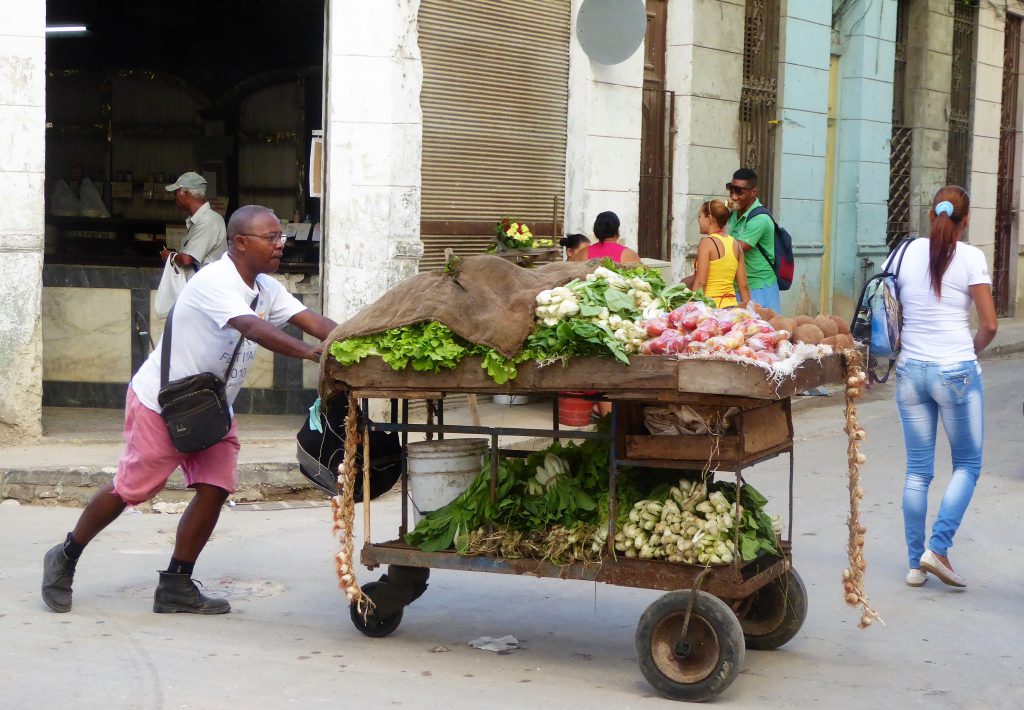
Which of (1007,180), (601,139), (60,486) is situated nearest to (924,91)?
(1007,180)

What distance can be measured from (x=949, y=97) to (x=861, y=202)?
3150mm

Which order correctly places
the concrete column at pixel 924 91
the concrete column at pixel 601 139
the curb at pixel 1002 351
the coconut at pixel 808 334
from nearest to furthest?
the coconut at pixel 808 334, the concrete column at pixel 601 139, the curb at pixel 1002 351, the concrete column at pixel 924 91

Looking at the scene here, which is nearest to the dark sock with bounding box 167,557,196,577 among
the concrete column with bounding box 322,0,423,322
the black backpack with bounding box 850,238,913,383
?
the black backpack with bounding box 850,238,913,383

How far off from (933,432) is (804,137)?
9495mm

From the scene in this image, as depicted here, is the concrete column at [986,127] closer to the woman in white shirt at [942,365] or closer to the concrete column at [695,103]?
the concrete column at [695,103]

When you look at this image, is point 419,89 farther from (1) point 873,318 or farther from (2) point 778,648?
(2) point 778,648

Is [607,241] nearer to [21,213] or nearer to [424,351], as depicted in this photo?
[21,213]

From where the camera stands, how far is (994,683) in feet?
17.0

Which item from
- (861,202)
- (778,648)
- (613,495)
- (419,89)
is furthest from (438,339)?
(861,202)

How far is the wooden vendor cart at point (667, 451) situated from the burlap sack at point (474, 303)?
13cm

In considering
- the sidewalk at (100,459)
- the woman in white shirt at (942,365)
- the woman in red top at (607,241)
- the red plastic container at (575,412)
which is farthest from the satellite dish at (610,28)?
the woman in white shirt at (942,365)

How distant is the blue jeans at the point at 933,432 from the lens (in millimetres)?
6391

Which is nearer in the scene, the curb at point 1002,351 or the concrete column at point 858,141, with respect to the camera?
the concrete column at point 858,141

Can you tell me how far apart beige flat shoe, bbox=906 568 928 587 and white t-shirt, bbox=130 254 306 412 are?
3271 mm
